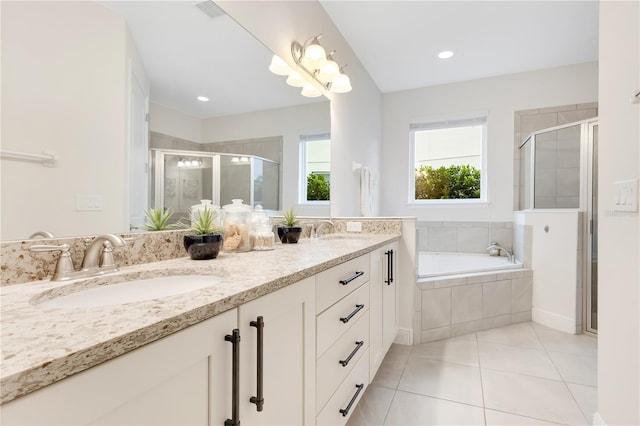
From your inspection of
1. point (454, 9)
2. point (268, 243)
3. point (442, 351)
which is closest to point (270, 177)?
point (268, 243)

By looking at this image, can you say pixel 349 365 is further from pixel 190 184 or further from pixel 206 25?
pixel 206 25

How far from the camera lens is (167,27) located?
3.78ft

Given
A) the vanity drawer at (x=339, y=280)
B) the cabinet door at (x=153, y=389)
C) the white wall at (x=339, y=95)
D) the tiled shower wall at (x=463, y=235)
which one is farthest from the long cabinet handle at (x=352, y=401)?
the tiled shower wall at (x=463, y=235)

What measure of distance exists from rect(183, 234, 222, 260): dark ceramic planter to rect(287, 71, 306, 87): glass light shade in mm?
1323

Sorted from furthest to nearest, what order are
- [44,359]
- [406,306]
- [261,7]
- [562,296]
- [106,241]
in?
[562,296] < [406,306] < [261,7] < [106,241] < [44,359]

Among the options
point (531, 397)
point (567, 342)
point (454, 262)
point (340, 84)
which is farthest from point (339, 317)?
point (454, 262)

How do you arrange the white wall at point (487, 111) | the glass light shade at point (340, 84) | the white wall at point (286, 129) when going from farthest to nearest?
the white wall at point (487, 111) → the glass light shade at point (340, 84) → the white wall at point (286, 129)

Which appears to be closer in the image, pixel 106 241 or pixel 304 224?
pixel 106 241

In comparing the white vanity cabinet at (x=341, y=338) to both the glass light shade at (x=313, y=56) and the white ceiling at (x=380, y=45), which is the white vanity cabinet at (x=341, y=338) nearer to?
the white ceiling at (x=380, y=45)

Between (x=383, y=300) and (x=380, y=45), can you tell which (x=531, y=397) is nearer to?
(x=383, y=300)

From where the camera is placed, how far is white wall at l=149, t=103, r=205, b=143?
114 centimetres

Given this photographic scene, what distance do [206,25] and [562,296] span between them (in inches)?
128

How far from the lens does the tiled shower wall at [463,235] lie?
11.8 ft
